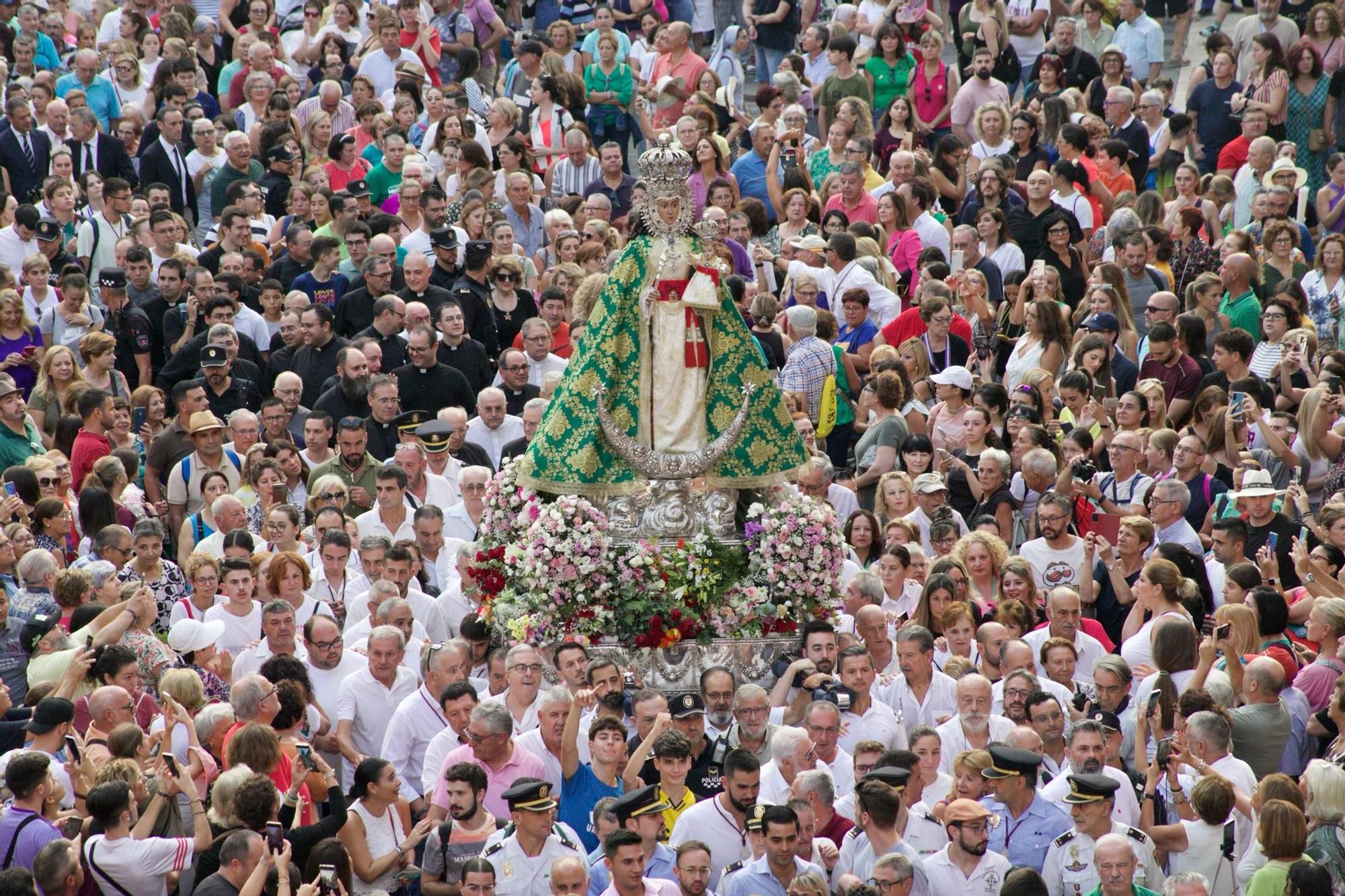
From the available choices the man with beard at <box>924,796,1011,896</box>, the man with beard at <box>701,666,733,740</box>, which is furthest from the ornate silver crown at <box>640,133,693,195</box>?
the man with beard at <box>924,796,1011,896</box>

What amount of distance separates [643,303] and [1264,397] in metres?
5.29

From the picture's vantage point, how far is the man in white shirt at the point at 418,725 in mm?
12422

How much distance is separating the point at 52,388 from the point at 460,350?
3.07 metres

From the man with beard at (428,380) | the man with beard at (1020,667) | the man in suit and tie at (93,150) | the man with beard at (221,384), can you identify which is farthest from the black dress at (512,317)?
the man with beard at (1020,667)

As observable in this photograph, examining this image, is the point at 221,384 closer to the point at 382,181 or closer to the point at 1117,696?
the point at 382,181

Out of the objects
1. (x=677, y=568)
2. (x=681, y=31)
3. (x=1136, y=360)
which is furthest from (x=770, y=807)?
(x=681, y=31)

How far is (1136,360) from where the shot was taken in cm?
1805

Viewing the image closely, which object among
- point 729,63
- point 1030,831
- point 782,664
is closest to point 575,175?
point 729,63

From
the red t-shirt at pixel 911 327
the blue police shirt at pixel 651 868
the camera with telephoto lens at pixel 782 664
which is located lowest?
the camera with telephoto lens at pixel 782 664

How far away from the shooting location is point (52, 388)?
1691 cm

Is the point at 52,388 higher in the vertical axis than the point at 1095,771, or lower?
lower

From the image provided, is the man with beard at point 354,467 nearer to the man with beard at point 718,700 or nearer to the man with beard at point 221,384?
the man with beard at point 221,384

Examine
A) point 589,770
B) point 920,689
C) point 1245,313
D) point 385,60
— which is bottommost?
point 920,689

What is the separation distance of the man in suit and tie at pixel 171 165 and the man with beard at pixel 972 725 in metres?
10.7
